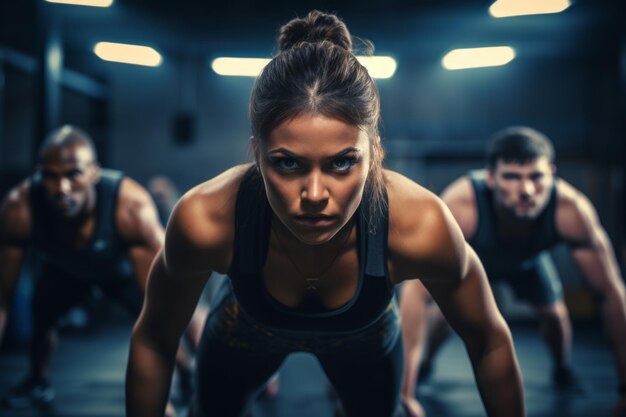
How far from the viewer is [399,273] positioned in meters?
1.11

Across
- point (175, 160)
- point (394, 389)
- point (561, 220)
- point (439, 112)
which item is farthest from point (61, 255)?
point (439, 112)

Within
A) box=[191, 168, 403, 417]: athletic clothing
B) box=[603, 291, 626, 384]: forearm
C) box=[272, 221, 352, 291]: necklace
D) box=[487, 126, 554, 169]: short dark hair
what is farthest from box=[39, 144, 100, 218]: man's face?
box=[603, 291, 626, 384]: forearm

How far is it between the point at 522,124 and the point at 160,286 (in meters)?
5.47

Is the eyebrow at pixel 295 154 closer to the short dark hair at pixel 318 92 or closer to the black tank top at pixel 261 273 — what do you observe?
the short dark hair at pixel 318 92

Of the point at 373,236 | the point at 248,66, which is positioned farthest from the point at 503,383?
the point at 248,66

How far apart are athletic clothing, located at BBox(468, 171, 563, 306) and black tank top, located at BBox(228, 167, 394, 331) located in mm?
1197

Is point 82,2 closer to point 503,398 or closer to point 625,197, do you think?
point 503,398

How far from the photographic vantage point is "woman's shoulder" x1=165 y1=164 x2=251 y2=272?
40.3 inches

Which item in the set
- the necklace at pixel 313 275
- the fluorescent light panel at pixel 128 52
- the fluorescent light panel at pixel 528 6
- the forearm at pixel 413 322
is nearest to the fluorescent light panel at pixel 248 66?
the fluorescent light panel at pixel 128 52

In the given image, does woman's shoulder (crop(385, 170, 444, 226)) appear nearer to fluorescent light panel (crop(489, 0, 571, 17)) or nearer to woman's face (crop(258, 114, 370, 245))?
woman's face (crop(258, 114, 370, 245))

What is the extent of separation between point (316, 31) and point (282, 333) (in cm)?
66

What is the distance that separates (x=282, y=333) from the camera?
1.21m

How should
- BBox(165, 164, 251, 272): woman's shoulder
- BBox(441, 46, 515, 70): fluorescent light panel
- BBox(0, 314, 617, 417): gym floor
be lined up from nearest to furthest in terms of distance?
BBox(165, 164, 251, 272): woman's shoulder < BBox(0, 314, 617, 417): gym floor < BBox(441, 46, 515, 70): fluorescent light panel

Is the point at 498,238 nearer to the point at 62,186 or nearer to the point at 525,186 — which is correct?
the point at 525,186
